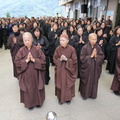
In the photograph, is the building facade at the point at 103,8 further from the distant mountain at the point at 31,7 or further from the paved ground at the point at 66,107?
the distant mountain at the point at 31,7

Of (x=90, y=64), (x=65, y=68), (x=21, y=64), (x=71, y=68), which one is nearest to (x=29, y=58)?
(x=21, y=64)

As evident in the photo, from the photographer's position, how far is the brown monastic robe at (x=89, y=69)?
10.3 feet

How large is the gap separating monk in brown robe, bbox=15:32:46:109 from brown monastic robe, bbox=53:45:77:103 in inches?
15.7

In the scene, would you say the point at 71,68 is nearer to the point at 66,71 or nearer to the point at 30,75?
the point at 66,71

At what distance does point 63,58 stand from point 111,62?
2.96 meters

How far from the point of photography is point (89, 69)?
10.5ft

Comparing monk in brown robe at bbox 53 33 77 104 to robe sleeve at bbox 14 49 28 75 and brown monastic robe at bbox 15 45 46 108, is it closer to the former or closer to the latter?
brown monastic robe at bbox 15 45 46 108

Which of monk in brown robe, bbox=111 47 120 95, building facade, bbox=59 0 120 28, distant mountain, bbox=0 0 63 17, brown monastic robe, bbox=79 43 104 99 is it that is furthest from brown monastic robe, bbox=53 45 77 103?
distant mountain, bbox=0 0 63 17

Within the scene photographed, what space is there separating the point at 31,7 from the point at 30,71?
3834cm

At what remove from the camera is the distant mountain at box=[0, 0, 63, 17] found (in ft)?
115

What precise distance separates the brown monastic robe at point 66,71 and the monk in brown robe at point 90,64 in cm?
33

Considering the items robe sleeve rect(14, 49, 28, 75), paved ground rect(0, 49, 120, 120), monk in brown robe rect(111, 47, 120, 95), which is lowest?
paved ground rect(0, 49, 120, 120)

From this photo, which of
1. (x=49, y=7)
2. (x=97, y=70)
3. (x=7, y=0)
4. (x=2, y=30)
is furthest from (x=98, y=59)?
(x=7, y=0)

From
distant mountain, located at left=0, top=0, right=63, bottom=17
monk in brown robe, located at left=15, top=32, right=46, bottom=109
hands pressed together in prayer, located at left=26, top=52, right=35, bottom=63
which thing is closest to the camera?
hands pressed together in prayer, located at left=26, top=52, right=35, bottom=63
